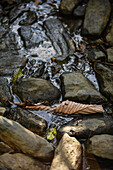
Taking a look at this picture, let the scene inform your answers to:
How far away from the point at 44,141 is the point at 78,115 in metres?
0.87

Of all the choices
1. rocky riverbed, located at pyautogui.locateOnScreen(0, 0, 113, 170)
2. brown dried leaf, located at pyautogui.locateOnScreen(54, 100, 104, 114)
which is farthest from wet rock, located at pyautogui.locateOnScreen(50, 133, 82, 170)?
brown dried leaf, located at pyautogui.locateOnScreen(54, 100, 104, 114)

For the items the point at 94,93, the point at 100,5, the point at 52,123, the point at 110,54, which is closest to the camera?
the point at 52,123

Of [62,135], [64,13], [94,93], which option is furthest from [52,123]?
[64,13]

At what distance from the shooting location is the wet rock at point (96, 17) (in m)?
5.08

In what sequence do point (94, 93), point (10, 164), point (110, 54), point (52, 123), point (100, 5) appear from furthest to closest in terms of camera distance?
point (100, 5), point (110, 54), point (94, 93), point (52, 123), point (10, 164)

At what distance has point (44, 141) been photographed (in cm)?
281

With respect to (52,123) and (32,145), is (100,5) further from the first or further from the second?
(32,145)

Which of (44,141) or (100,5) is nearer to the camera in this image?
(44,141)

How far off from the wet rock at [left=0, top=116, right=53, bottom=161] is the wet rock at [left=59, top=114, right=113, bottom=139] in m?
0.45

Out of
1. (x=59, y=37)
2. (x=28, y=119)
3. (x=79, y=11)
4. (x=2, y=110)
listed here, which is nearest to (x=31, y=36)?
(x=59, y=37)

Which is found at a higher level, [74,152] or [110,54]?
[110,54]

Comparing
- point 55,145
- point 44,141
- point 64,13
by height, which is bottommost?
point 55,145

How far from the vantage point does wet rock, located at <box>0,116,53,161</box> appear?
2.69 meters

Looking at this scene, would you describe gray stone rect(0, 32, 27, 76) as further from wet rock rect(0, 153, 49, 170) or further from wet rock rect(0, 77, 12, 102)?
wet rock rect(0, 153, 49, 170)
